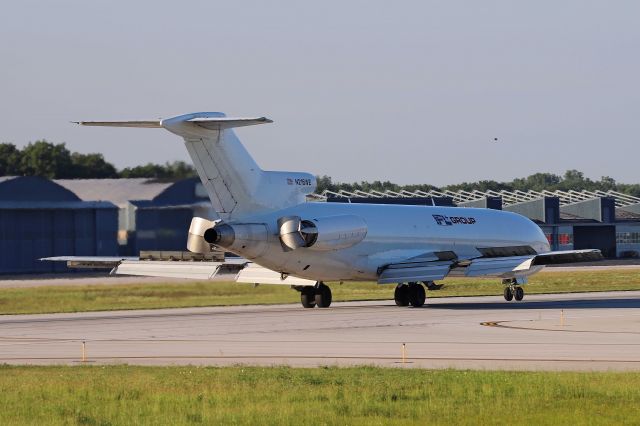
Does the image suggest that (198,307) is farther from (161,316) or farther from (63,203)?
(63,203)

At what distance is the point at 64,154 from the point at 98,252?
1710cm

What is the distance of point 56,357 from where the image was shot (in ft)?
97.9

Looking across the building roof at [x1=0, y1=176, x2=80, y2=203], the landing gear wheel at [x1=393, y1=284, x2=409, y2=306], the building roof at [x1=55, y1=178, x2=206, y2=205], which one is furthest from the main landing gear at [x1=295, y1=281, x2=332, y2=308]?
the building roof at [x1=0, y1=176, x2=80, y2=203]

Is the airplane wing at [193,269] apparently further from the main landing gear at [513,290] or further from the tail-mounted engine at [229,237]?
the main landing gear at [513,290]

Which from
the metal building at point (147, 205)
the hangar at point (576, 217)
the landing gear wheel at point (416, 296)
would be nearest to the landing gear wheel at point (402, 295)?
the landing gear wheel at point (416, 296)

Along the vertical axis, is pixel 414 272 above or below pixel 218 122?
below

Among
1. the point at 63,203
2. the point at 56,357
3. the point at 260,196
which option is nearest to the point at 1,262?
the point at 63,203

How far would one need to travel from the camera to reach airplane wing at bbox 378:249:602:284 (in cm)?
4794

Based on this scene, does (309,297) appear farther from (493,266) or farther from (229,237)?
(229,237)

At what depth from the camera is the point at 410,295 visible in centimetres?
4950

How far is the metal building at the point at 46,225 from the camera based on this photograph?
3565 inches

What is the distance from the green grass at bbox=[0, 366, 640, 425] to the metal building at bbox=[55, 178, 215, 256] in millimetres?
35172

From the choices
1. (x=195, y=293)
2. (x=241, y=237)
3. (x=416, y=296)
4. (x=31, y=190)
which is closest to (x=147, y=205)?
(x=31, y=190)

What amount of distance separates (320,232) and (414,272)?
5.79 metres
